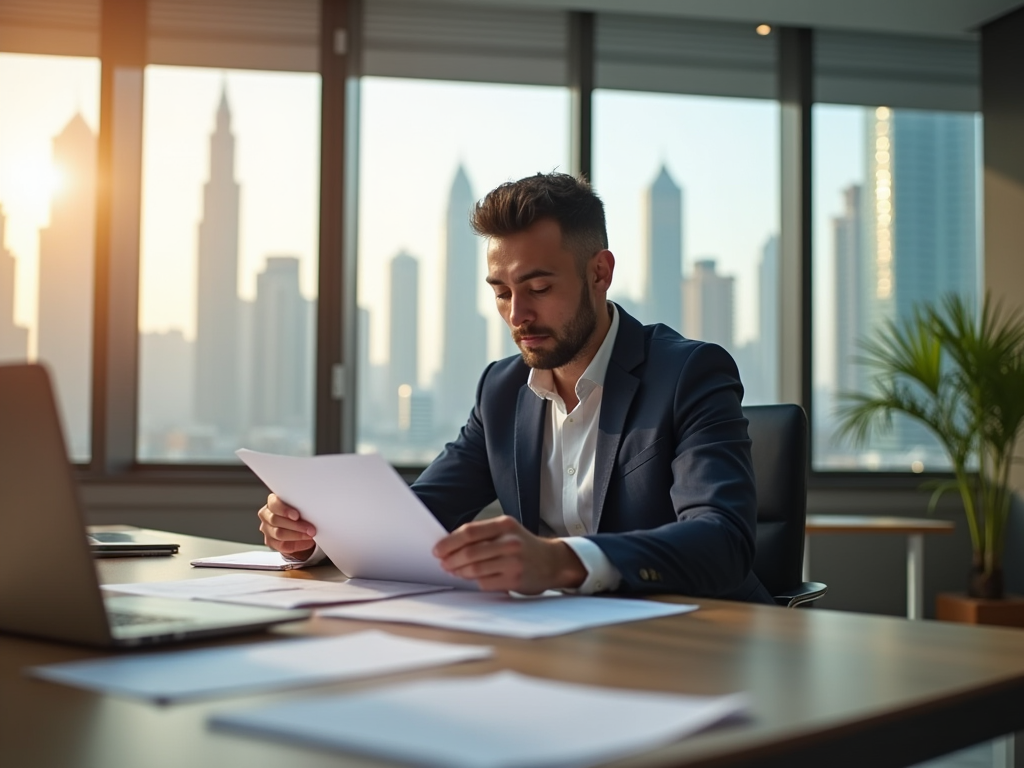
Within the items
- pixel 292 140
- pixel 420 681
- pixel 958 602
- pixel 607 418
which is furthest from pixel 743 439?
pixel 292 140

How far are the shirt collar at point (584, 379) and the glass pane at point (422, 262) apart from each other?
2.89 meters

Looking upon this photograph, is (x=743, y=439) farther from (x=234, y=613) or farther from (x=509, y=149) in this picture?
(x=509, y=149)

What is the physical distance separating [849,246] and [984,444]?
4.15ft

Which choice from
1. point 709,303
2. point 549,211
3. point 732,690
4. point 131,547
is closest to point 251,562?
point 131,547

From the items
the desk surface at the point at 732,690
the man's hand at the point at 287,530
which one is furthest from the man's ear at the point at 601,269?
the desk surface at the point at 732,690

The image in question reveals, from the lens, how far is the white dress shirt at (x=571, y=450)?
6.35 ft

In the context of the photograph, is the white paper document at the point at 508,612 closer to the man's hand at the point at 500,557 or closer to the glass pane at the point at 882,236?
the man's hand at the point at 500,557

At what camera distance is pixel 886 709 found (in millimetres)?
732

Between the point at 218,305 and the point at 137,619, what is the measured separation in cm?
393

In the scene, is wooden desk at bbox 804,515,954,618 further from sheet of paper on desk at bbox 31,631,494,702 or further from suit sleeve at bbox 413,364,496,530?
sheet of paper on desk at bbox 31,631,494,702

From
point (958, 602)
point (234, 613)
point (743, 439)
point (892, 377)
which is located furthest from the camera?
point (892, 377)

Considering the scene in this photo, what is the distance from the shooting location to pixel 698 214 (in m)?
5.25

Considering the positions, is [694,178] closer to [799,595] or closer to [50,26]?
[50,26]

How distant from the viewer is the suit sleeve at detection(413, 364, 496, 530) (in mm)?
2068
